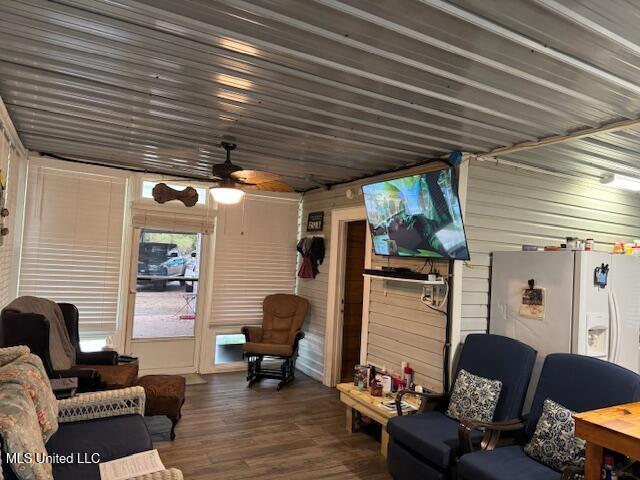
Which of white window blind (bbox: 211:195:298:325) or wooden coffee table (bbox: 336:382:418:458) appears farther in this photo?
white window blind (bbox: 211:195:298:325)

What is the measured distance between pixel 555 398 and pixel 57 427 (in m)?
3.10

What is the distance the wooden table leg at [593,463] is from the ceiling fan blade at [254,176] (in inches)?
101

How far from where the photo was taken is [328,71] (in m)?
2.19

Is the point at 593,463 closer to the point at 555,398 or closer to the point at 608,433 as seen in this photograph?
the point at 608,433

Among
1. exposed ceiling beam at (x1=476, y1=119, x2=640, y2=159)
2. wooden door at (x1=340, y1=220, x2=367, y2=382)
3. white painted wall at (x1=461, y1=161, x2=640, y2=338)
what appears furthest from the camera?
wooden door at (x1=340, y1=220, x2=367, y2=382)

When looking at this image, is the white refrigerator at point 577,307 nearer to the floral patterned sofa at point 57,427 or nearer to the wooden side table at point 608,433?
the wooden side table at point 608,433

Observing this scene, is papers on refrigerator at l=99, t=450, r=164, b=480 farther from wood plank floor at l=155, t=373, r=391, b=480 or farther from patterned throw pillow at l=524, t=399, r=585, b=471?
patterned throw pillow at l=524, t=399, r=585, b=471

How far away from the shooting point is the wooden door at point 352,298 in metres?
5.31

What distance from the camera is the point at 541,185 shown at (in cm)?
392

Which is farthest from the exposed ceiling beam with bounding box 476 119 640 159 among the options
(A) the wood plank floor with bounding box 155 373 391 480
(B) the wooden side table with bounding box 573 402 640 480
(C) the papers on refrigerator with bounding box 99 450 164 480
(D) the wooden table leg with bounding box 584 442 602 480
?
(C) the papers on refrigerator with bounding box 99 450 164 480

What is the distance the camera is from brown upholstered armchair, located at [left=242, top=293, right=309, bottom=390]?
5.03m

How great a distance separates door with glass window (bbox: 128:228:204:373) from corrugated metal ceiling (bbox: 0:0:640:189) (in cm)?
195

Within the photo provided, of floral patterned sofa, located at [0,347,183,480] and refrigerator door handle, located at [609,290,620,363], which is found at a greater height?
refrigerator door handle, located at [609,290,620,363]

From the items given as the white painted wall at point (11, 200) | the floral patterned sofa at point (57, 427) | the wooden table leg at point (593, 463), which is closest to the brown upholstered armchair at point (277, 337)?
the floral patterned sofa at point (57, 427)
